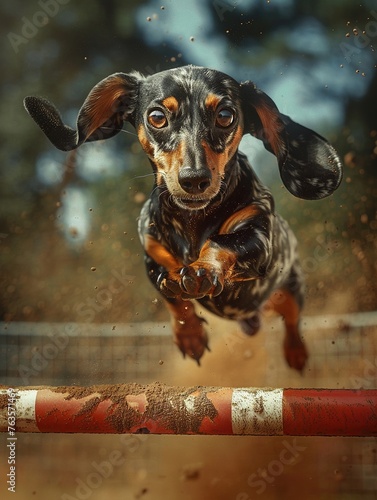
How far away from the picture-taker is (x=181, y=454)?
3.94 meters

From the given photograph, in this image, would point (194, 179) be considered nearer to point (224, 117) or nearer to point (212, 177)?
point (212, 177)

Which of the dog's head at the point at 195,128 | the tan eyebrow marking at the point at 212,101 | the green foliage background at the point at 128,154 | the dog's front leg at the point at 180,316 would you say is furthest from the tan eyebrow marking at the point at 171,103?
the dog's front leg at the point at 180,316

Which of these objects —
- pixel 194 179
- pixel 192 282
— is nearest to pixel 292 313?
pixel 194 179

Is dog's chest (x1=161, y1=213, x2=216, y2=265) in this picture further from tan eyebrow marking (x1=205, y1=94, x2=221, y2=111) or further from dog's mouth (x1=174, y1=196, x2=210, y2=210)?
tan eyebrow marking (x1=205, y1=94, x2=221, y2=111)

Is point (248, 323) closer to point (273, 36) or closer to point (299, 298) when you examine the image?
point (299, 298)

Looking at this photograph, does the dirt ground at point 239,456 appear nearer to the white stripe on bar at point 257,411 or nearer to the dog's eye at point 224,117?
the dog's eye at point 224,117

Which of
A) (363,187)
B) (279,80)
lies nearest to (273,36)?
(279,80)

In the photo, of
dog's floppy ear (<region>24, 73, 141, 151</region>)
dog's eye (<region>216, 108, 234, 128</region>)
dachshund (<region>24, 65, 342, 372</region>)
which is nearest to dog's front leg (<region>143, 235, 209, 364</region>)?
dachshund (<region>24, 65, 342, 372</region>)

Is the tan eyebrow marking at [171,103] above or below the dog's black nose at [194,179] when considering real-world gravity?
above

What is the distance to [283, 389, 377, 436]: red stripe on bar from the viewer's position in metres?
2.52

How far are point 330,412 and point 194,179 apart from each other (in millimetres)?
1313

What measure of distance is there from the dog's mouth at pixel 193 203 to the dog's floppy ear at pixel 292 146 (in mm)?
475

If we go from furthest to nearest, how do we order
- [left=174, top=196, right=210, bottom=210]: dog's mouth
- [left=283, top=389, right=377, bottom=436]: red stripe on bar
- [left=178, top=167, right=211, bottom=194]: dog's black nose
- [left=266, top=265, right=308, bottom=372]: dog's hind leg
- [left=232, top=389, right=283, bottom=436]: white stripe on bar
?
[left=266, top=265, right=308, bottom=372]: dog's hind leg → [left=174, top=196, right=210, bottom=210]: dog's mouth → [left=178, top=167, right=211, bottom=194]: dog's black nose → [left=232, top=389, right=283, bottom=436]: white stripe on bar → [left=283, top=389, right=377, bottom=436]: red stripe on bar

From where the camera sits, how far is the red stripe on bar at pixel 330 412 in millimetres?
2521
